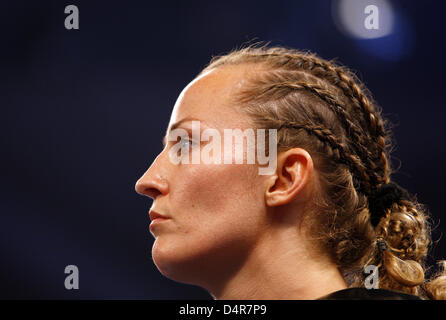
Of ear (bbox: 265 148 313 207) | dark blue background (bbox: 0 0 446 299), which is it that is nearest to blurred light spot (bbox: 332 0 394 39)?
dark blue background (bbox: 0 0 446 299)

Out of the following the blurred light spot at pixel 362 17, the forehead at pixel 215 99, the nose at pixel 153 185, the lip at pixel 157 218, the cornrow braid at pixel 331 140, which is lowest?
the lip at pixel 157 218

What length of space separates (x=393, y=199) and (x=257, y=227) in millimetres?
406

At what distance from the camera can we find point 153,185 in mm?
1276

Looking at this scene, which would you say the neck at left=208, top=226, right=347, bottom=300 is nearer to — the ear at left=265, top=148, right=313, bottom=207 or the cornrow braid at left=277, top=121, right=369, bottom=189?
the ear at left=265, top=148, right=313, bottom=207

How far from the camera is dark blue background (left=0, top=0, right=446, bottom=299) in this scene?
9.21ft

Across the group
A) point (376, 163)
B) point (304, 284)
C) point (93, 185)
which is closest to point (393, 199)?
point (376, 163)

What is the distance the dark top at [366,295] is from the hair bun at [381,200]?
292 millimetres

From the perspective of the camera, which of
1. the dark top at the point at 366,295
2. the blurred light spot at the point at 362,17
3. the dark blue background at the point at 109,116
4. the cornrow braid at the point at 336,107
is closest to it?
the dark top at the point at 366,295

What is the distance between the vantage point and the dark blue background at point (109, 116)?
281 centimetres

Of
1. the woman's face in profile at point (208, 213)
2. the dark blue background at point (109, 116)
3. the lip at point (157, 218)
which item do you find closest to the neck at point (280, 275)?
the woman's face in profile at point (208, 213)

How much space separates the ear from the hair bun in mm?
239

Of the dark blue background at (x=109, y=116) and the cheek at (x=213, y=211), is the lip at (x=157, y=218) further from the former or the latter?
the dark blue background at (x=109, y=116)

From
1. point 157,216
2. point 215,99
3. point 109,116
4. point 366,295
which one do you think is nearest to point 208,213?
point 157,216

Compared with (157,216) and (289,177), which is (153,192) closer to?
(157,216)
